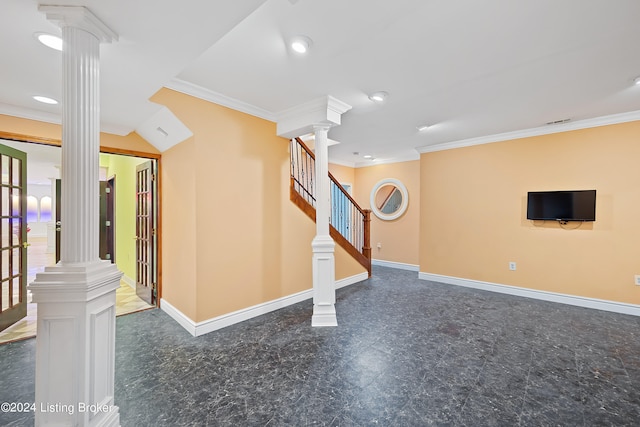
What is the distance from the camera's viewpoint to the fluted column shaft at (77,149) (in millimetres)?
1361

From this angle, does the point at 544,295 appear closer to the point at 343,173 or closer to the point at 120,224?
the point at 343,173

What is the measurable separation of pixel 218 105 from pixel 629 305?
569cm

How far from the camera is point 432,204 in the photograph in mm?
4969

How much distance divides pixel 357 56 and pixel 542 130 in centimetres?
352

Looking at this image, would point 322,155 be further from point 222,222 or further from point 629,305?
point 629,305

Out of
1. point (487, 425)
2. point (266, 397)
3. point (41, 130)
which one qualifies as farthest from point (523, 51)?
point (41, 130)

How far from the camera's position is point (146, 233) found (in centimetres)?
366

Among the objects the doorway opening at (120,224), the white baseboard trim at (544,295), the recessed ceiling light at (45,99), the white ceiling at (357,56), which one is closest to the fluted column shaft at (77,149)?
the white ceiling at (357,56)

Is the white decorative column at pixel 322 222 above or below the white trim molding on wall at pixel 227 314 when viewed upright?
above

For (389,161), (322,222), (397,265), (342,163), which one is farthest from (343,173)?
(322,222)

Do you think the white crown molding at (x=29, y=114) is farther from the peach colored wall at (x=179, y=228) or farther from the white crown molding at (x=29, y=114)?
the peach colored wall at (x=179, y=228)

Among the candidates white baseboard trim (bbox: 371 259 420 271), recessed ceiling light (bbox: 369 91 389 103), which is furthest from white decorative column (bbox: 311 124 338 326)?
white baseboard trim (bbox: 371 259 420 271)

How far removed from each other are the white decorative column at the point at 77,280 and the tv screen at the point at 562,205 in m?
5.13

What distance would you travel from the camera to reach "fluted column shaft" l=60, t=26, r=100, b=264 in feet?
4.47
